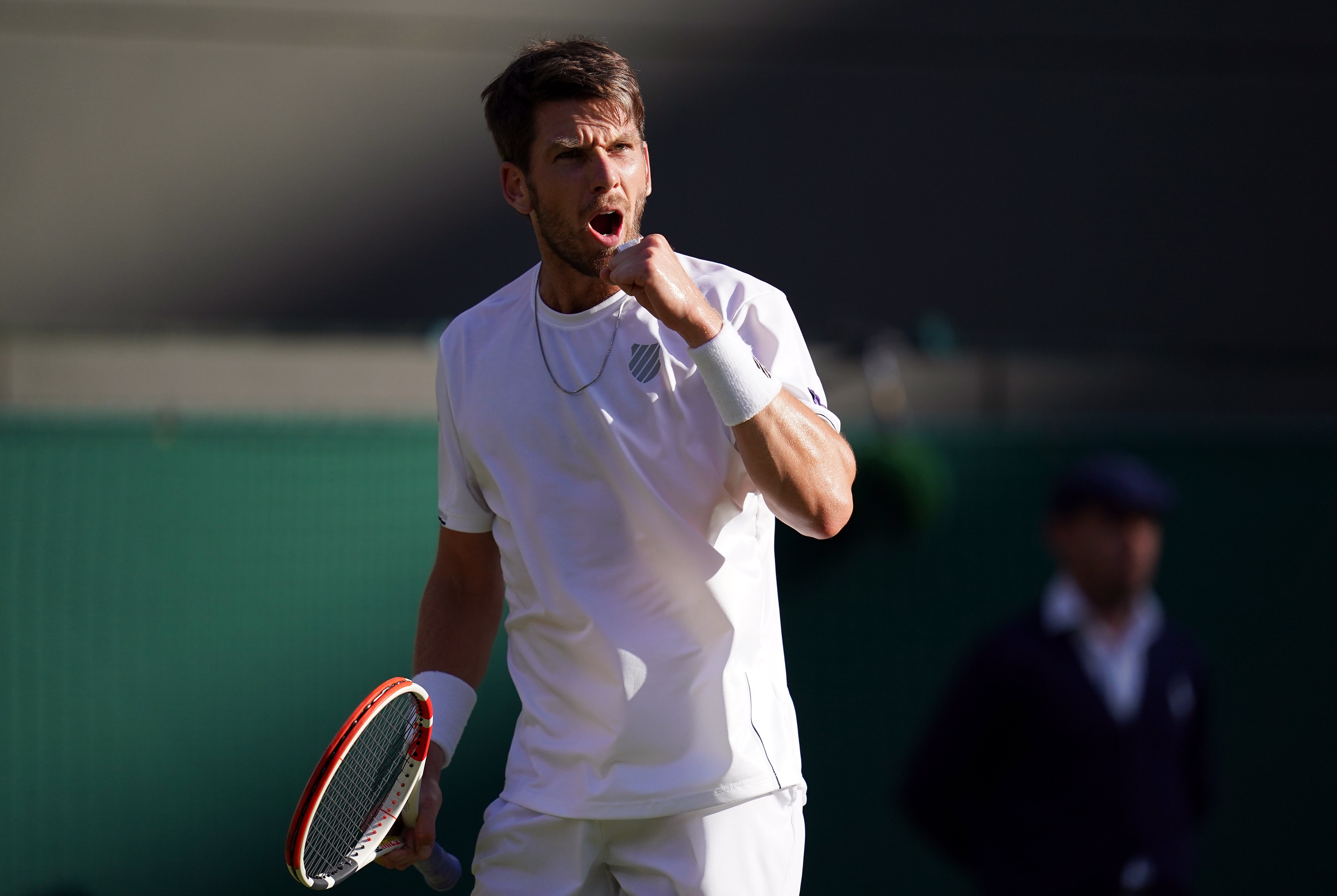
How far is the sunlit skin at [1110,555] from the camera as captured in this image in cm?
419

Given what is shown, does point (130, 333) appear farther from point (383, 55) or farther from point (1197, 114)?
point (1197, 114)

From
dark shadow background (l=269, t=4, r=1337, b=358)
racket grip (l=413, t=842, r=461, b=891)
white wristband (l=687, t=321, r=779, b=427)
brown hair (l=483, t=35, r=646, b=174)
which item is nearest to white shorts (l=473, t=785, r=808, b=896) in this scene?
racket grip (l=413, t=842, r=461, b=891)

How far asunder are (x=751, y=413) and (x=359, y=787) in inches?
42.3

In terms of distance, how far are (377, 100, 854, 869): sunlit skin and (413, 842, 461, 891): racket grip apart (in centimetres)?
5

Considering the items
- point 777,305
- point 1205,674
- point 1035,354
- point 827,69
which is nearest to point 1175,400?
point 1035,354

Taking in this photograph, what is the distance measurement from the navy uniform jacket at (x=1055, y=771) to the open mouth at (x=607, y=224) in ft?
7.00

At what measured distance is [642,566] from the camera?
252cm

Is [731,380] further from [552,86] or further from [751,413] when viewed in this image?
[552,86]

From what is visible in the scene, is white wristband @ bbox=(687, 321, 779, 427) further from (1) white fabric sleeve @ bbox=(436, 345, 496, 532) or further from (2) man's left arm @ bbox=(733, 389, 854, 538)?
(1) white fabric sleeve @ bbox=(436, 345, 496, 532)

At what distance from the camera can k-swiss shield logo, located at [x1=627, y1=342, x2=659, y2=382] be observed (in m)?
2.56

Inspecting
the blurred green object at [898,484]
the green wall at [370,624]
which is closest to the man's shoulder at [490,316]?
the green wall at [370,624]

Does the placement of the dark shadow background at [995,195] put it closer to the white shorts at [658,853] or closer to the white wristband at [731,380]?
the white shorts at [658,853]

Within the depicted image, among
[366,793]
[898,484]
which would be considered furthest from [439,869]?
[898,484]

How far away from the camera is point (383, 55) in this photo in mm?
6805
